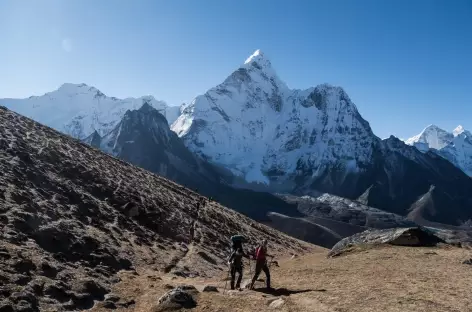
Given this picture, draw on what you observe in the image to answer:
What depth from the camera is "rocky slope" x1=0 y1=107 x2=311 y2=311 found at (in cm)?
2230

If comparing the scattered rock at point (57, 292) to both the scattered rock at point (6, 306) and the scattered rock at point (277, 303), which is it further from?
the scattered rock at point (277, 303)

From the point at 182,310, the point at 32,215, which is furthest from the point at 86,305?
the point at 32,215

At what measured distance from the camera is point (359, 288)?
22.8 metres

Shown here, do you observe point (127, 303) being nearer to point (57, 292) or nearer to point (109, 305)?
point (109, 305)

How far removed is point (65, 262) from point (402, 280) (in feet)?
66.1

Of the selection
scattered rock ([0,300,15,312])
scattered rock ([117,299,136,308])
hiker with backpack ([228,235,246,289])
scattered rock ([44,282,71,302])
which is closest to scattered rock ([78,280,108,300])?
scattered rock ([44,282,71,302])

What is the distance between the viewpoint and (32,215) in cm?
3030

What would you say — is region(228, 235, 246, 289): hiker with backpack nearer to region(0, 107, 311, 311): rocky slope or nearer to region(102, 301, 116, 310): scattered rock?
region(0, 107, 311, 311): rocky slope

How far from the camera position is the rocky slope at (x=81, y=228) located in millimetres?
22297

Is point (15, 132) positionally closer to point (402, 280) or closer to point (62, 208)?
point (62, 208)

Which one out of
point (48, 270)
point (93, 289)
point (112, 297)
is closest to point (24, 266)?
point (48, 270)

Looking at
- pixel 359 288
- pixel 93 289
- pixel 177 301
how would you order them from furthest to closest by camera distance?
pixel 93 289, pixel 359 288, pixel 177 301

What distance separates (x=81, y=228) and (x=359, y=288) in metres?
20.9

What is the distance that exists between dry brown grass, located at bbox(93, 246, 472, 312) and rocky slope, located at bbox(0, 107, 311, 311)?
253 centimetres
